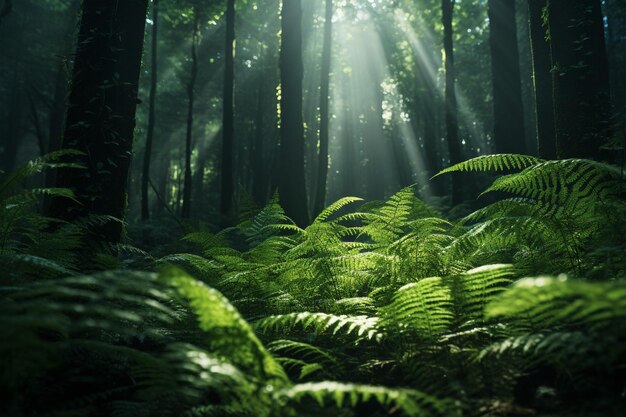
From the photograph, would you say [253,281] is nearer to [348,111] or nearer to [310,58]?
[310,58]

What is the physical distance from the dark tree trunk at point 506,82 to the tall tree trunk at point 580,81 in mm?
5560

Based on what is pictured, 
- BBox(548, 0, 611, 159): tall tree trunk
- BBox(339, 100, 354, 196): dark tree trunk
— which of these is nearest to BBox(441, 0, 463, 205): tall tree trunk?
BBox(548, 0, 611, 159): tall tree trunk

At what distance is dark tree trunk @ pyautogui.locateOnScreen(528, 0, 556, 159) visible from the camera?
23.6 feet

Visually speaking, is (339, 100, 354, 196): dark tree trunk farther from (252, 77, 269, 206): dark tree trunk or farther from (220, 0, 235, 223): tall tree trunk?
(220, 0, 235, 223): tall tree trunk

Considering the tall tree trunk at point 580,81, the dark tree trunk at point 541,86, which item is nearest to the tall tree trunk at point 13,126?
the dark tree trunk at point 541,86

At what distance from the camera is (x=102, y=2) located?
3.83 m

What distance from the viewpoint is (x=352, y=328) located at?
2.36 meters

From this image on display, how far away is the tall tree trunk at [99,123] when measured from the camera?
11.8 ft

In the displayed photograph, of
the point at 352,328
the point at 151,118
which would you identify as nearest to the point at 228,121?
the point at 151,118

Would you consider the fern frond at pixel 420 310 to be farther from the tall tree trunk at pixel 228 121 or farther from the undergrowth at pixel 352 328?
the tall tree trunk at pixel 228 121

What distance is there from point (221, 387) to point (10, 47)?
1160 inches

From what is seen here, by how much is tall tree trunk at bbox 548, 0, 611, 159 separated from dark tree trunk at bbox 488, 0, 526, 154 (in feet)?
18.2

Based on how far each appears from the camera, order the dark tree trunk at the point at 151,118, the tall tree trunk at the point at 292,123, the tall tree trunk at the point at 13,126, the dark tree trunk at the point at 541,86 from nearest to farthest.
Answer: the dark tree trunk at the point at 541,86 < the tall tree trunk at the point at 292,123 < the dark tree trunk at the point at 151,118 < the tall tree trunk at the point at 13,126

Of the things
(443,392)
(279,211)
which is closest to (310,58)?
(279,211)
